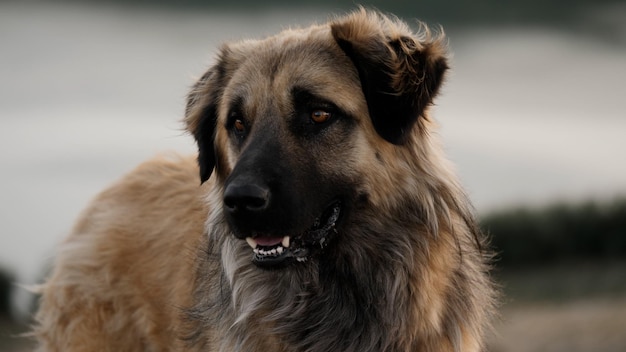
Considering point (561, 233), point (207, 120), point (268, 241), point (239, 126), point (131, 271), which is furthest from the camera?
point (561, 233)

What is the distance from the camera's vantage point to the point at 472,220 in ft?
14.6

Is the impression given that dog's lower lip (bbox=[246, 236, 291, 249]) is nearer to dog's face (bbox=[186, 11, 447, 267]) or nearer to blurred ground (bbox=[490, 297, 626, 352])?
dog's face (bbox=[186, 11, 447, 267])

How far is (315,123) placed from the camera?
4.09 meters

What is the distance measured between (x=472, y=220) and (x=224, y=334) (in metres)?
1.39

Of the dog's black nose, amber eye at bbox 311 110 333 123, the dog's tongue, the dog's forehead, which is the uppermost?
the dog's forehead

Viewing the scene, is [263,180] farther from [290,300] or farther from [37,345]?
[37,345]

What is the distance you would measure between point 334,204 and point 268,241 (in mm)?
366

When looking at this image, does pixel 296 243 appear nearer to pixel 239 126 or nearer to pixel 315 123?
pixel 315 123

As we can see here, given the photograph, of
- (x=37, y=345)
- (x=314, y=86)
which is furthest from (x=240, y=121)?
(x=37, y=345)

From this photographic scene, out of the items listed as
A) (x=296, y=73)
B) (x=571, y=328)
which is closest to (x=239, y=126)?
(x=296, y=73)

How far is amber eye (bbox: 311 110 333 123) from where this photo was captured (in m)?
4.09

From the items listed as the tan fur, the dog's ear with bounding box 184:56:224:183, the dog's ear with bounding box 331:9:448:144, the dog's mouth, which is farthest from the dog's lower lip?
the tan fur

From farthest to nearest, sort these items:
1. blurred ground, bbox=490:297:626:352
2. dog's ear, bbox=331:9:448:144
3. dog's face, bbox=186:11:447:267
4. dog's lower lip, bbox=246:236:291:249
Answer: blurred ground, bbox=490:297:626:352, dog's ear, bbox=331:9:448:144, dog's lower lip, bbox=246:236:291:249, dog's face, bbox=186:11:447:267

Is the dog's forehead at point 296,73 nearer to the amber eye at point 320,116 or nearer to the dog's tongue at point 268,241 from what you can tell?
the amber eye at point 320,116
